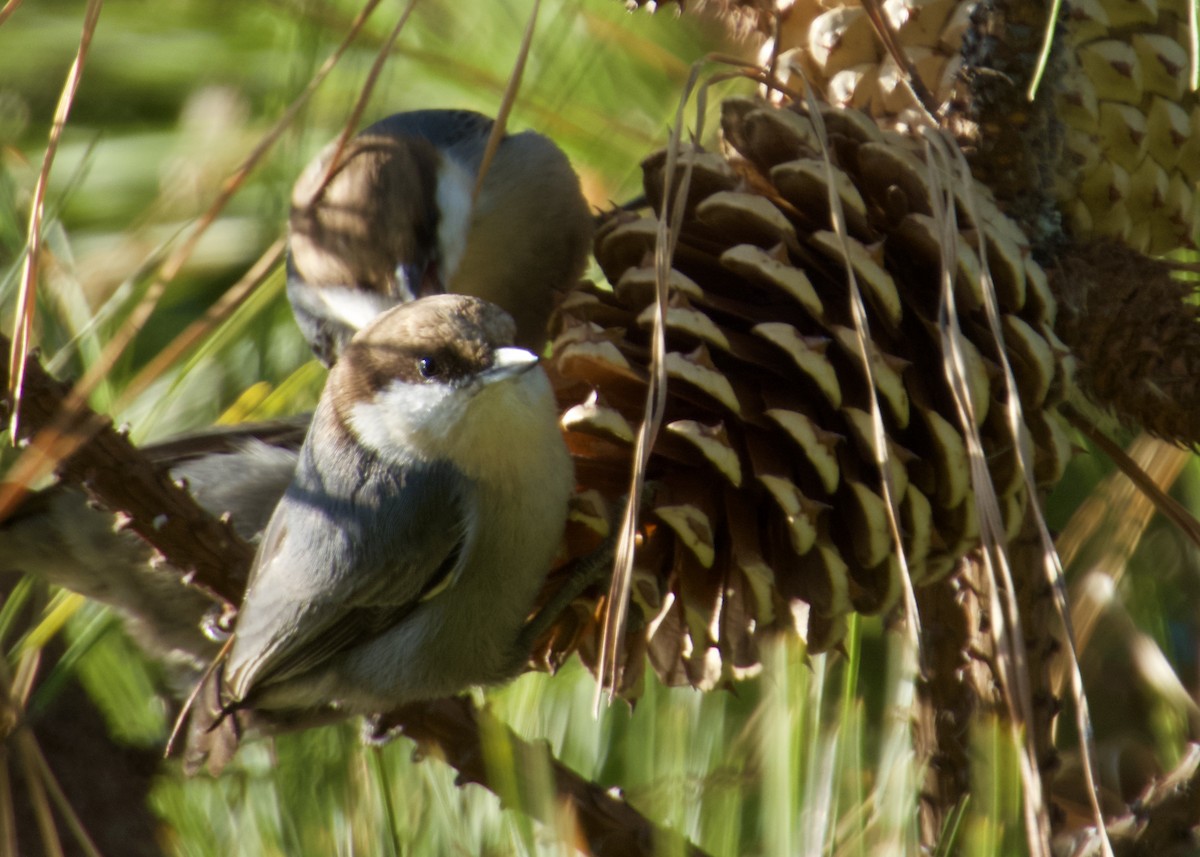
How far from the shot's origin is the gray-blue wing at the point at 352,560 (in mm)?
1312

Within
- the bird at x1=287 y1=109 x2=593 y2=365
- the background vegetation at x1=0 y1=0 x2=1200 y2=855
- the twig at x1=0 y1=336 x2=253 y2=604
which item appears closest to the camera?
the twig at x1=0 y1=336 x2=253 y2=604

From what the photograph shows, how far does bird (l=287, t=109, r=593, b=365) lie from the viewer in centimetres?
180

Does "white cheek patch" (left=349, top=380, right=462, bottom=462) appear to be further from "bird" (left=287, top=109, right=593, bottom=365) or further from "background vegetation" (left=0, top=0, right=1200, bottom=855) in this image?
"bird" (left=287, top=109, right=593, bottom=365)

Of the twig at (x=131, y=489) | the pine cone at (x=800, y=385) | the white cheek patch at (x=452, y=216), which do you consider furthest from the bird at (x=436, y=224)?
the pine cone at (x=800, y=385)

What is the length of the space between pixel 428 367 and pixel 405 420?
0.08 metres

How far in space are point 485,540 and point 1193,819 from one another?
2.14ft

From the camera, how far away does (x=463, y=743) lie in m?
1.22

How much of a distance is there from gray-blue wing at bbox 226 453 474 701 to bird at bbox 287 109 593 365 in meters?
0.41

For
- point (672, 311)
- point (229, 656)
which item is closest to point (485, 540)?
point (229, 656)

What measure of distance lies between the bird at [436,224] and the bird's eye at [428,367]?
0.42 m

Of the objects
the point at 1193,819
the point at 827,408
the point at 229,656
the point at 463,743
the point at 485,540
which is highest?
the point at 827,408

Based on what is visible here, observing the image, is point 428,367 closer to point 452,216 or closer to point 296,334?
point 296,334

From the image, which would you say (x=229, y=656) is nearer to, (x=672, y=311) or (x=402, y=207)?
(x=672, y=311)

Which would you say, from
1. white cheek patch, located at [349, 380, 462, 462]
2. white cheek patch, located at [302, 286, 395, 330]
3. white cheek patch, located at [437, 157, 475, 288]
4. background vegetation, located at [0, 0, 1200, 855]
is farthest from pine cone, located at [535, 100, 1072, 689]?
white cheek patch, located at [437, 157, 475, 288]
